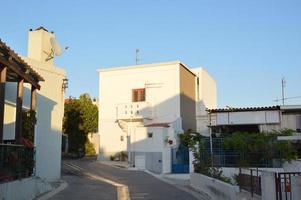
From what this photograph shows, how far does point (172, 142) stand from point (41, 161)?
14.0m

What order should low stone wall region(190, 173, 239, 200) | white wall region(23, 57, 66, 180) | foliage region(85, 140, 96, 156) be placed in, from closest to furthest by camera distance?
low stone wall region(190, 173, 239, 200) < white wall region(23, 57, 66, 180) < foliage region(85, 140, 96, 156)

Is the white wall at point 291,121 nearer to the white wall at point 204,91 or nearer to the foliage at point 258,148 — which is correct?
the foliage at point 258,148

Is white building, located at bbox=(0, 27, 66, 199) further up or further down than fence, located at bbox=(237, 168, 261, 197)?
further up

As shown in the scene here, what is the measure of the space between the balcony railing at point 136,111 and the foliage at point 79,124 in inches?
345

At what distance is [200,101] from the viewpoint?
44.6 meters

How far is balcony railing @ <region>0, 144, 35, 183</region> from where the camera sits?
12.2 meters

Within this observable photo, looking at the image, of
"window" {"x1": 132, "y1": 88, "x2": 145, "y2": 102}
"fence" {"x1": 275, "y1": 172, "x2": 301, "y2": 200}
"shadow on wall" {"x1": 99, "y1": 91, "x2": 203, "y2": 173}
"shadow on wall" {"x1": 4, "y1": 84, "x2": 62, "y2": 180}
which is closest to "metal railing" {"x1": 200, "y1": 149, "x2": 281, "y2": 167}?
"shadow on wall" {"x1": 4, "y1": 84, "x2": 62, "y2": 180}

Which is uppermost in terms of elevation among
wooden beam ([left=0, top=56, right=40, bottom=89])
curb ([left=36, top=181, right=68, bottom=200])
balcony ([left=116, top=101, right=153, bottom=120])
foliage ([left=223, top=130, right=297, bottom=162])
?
balcony ([left=116, top=101, right=153, bottom=120])

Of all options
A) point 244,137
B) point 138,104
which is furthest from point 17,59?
point 138,104

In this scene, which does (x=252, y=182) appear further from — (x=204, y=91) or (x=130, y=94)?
(x=204, y=91)

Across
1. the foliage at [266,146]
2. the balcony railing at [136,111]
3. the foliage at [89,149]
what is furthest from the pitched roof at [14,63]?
the foliage at [89,149]

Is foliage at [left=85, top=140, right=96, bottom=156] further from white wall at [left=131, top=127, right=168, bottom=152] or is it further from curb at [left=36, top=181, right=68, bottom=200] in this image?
curb at [left=36, top=181, right=68, bottom=200]

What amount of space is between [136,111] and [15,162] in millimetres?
26335

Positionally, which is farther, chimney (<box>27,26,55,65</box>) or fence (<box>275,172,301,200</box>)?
chimney (<box>27,26,55,65</box>)
